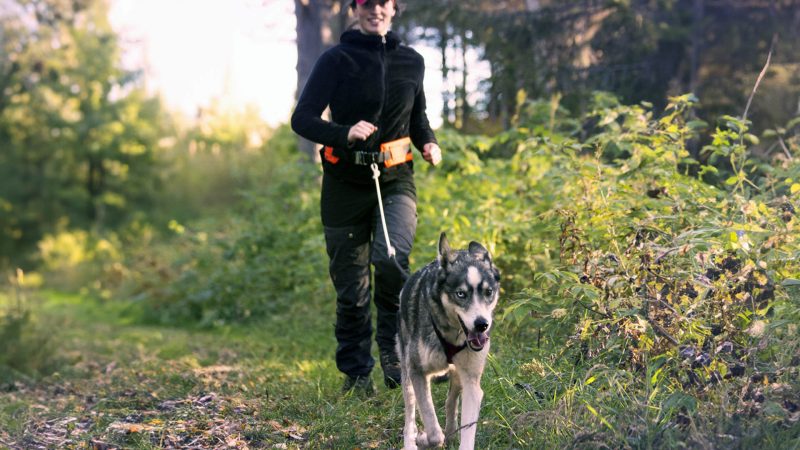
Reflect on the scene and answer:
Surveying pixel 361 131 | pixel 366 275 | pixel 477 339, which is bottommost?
pixel 366 275

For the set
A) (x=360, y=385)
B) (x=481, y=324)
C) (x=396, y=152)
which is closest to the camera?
(x=481, y=324)

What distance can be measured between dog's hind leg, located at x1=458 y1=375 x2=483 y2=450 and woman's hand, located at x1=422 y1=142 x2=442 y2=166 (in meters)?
1.66

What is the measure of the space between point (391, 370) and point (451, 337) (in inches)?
64.6

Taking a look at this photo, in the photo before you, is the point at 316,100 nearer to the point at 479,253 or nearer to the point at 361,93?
the point at 361,93

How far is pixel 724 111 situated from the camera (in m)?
13.1

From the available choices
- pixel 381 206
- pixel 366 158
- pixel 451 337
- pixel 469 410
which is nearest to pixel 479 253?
pixel 451 337

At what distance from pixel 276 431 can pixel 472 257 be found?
1.63 m

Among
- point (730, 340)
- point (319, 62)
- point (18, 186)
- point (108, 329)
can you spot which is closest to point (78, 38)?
point (18, 186)

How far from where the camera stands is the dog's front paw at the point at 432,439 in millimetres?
4426

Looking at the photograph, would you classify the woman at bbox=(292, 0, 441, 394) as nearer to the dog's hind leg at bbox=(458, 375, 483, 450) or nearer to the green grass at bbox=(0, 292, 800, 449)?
the green grass at bbox=(0, 292, 800, 449)

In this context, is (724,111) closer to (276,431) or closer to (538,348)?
(538,348)

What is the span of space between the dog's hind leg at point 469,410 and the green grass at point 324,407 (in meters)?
0.26

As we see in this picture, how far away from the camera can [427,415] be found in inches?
174

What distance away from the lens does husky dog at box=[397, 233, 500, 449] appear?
412 cm
